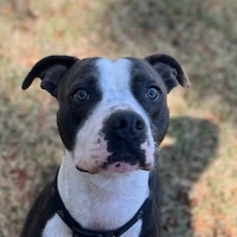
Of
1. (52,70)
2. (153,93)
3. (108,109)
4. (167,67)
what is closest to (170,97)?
(167,67)

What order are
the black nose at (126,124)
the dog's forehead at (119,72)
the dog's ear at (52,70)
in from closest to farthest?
the black nose at (126,124)
the dog's forehead at (119,72)
the dog's ear at (52,70)

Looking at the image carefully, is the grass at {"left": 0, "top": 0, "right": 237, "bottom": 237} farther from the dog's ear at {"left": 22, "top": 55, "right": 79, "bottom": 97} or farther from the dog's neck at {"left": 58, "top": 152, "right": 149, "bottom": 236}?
the dog's ear at {"left": 22, "top": 55, "right": 79, "bottom": 97}

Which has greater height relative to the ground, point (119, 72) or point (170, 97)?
point (119, 72)

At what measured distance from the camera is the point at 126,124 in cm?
267

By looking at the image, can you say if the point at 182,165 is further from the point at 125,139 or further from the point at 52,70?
the point at 125,139

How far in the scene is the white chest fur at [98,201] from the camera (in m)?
3.10

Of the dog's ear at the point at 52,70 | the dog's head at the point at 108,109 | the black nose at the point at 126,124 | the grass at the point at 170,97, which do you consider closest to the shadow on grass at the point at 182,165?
the grass at the point at 170,97

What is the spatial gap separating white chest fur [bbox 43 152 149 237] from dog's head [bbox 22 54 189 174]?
7.8 inches

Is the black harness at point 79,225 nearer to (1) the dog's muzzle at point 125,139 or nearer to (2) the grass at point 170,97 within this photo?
(1) the dog's muzzle at point 125,139

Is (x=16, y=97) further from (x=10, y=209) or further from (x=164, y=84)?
(x=164, y=84)

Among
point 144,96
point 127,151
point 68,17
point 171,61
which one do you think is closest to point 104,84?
point 144,96

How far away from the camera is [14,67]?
510 centimetres

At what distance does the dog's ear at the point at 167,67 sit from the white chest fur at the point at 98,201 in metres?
0.60

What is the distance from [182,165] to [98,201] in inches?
64.8
